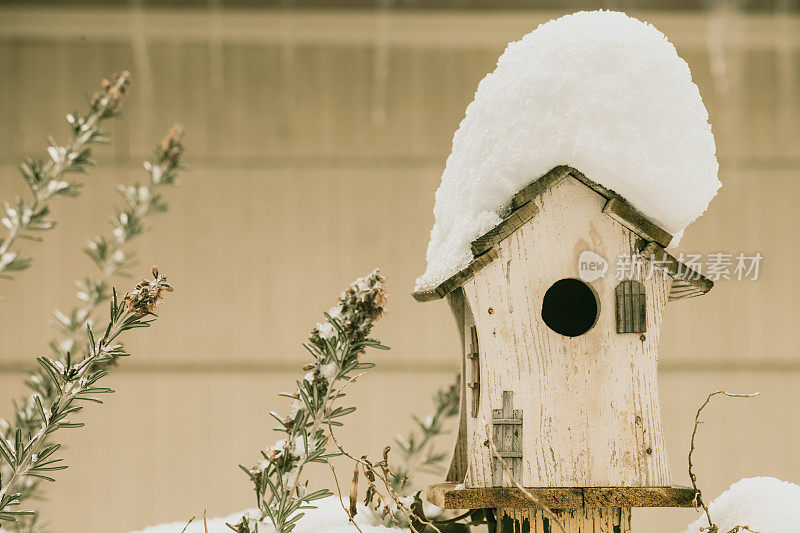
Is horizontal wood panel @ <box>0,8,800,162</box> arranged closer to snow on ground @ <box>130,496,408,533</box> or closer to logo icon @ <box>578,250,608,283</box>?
logo icon @ <box>578,250,608,283</box>

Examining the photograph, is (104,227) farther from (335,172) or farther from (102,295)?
(102,295)

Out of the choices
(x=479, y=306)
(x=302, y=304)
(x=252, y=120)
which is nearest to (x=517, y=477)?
(x=479, y=306)

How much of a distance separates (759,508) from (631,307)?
22 cm

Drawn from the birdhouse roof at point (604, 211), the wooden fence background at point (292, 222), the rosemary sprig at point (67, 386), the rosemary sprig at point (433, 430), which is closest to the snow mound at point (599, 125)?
the birdhouse roof at point (604, 211)

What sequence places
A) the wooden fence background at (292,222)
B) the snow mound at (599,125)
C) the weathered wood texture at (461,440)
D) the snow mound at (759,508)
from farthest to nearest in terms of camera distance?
the wooden fence background at (292,222) → the weathered wood texture at (461,440) → the snow mound at (599,125) → the snow mound at (759,508)

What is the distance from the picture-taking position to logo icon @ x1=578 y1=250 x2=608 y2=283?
2.41 feet

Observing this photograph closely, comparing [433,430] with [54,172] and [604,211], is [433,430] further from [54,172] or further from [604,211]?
[54,172]

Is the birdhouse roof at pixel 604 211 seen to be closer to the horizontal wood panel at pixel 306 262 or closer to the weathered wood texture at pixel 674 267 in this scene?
the weathered wood texture at pixel 674 267

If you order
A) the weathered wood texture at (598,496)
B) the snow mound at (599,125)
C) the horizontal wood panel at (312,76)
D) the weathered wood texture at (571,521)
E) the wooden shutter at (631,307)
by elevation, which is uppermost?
the horizontal wood panel at (312,76)

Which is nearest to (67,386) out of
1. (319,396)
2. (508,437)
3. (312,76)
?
(319,396)

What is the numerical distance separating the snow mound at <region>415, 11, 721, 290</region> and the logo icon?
0.23ft

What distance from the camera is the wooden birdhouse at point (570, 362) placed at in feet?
2.27

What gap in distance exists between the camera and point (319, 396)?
1.83ft

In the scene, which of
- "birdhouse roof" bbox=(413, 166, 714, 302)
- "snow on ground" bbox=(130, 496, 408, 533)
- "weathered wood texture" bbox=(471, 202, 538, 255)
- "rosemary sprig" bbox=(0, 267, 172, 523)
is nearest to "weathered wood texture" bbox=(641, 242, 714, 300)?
"birdhouse roof" bbox=(413, 166, 714, 302)
